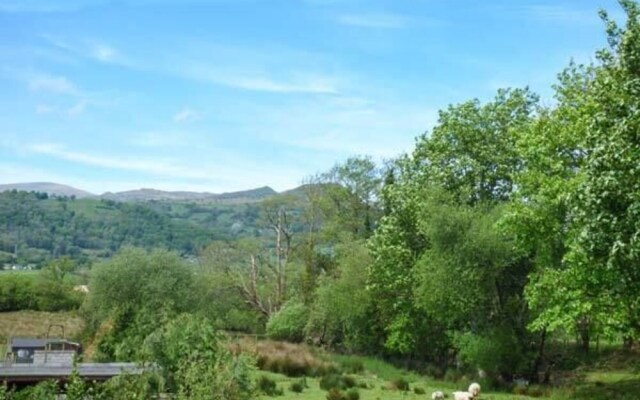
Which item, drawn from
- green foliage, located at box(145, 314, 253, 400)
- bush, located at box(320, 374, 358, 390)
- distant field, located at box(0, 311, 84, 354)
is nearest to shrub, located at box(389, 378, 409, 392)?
bush, located at box(320, 374, 358, 390)

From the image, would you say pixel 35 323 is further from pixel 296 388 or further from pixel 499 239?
pixel 499 239

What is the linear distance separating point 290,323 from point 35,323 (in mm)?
25913

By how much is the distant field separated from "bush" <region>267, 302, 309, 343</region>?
15136 mm

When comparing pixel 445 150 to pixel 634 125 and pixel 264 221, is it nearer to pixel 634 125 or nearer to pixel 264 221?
pixel 634 125

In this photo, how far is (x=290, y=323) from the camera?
53.7 metres

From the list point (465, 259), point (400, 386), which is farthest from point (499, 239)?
point (400, 386)

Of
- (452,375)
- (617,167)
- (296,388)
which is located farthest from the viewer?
(452,375)

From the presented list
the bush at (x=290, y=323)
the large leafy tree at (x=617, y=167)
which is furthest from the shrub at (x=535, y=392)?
the bush at (x=290, y=323)

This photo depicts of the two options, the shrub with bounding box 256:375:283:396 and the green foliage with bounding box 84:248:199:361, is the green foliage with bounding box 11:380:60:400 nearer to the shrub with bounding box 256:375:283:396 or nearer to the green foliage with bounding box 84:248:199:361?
the shrub with bounding box 256:375:283:396

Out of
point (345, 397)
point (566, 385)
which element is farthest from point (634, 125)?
point (566, 385)

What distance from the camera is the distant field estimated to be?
187 ft

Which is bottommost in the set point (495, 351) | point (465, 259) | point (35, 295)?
point (35, 295)

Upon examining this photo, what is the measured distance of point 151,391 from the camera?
20.8 m

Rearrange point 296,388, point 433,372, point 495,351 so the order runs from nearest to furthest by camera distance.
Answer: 1. point 296,388
2. point 495,351
3. point 433,372
